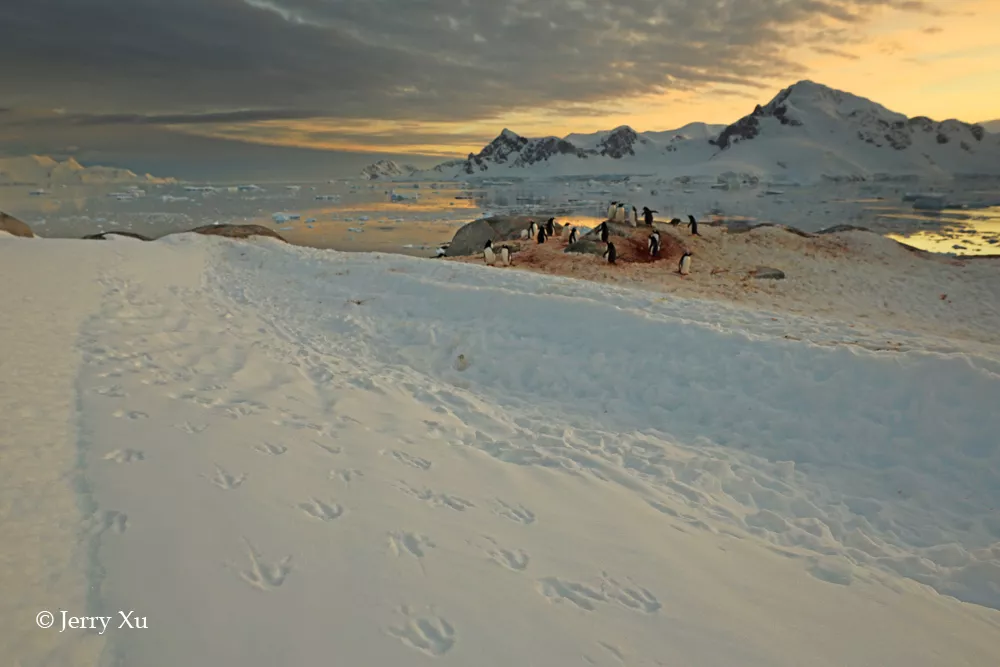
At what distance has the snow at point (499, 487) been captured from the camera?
3.42 m

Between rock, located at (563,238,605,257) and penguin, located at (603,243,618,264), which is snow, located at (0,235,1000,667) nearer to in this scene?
penguin, located at (603,243,618,264)

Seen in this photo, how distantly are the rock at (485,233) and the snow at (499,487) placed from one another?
18.5 meters

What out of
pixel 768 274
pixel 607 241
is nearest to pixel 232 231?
pixel 607 241

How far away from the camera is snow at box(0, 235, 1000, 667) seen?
3.42 metres

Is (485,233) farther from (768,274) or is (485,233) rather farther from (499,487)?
(499,487)

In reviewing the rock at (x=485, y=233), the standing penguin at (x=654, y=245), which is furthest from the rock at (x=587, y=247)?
the rock at (x=485, y=233)

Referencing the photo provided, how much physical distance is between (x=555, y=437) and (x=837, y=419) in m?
4.15

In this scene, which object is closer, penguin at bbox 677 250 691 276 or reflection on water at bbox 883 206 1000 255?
penguin at bbox 677 250 691 276

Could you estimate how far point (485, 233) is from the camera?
30.2 meters

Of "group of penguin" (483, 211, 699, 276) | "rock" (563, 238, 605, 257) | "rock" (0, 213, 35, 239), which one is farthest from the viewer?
"rock" (0, 213, 35, 239)

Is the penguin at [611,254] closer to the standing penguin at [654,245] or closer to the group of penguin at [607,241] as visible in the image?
the group of penguin at [607,241]

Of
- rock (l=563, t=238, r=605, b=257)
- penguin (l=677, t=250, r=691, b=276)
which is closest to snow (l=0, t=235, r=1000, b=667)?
penguin (l=677, t=250, r=691, b=276)

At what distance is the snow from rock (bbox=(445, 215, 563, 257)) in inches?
728

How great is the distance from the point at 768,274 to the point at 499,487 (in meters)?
18.0
